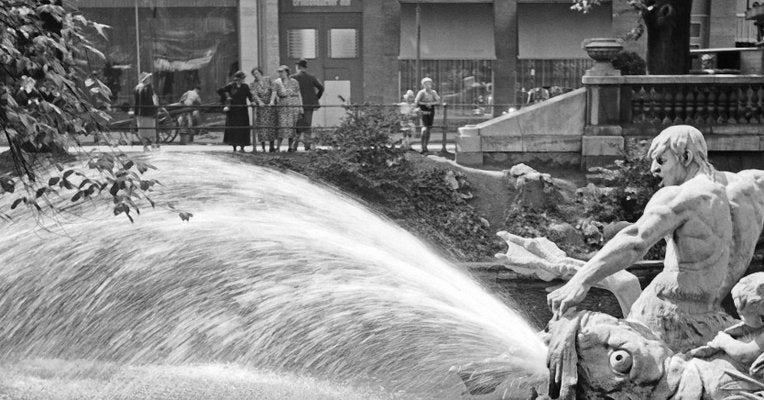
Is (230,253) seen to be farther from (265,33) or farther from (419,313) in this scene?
(265,33)

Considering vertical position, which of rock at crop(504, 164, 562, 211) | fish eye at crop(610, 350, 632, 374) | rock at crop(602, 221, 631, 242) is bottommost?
rock at crop(602, 221, 631, 242)

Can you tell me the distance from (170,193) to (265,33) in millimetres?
21557

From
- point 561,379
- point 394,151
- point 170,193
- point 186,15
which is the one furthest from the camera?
point 186,15

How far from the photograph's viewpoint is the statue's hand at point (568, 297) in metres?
8.40

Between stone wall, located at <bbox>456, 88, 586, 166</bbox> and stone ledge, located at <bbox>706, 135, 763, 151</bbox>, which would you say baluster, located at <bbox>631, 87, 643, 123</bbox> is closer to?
stone wall, located at <bbox>456, 88, 586, 166</bbox>

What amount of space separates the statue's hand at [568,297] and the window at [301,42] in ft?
95.1

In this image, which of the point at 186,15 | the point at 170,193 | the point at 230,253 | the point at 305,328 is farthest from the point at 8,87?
the point at 186,15

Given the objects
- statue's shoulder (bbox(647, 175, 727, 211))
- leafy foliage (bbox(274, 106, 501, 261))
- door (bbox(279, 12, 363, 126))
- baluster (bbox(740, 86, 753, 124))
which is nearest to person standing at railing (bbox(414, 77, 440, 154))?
leafy foliage (bbox(274, 106, 501, 261))

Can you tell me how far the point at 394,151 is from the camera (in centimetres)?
2289

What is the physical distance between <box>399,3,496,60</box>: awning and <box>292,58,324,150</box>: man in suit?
9.55 meters

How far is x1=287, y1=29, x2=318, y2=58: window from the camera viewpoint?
37.0 meters

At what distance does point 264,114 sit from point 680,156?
15.9 metres

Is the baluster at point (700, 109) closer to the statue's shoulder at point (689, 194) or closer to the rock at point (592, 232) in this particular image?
the rock at point (592, 232)

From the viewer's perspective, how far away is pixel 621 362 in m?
8.06
